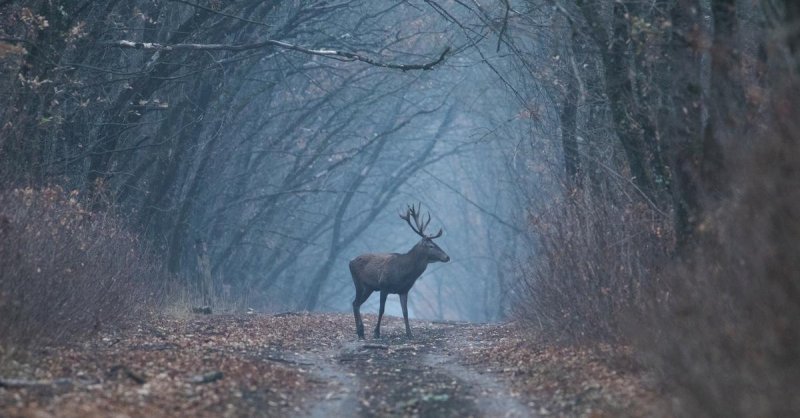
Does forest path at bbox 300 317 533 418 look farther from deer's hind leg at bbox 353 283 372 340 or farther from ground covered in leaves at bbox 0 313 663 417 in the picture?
deer's hind leg at bbox 353 283 372 340

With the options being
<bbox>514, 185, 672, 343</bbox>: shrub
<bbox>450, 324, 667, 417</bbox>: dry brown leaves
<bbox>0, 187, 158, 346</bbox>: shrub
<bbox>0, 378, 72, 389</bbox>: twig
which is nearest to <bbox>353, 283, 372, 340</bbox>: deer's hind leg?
<bbox>450, 324, 667, 417</bbox>: dry brown leaves

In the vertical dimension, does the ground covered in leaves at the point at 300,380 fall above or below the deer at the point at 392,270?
below

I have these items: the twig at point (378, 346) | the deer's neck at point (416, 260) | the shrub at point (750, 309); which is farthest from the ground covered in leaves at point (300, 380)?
the deer's neck at point (416, 260)

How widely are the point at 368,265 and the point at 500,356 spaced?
5985 millimetres

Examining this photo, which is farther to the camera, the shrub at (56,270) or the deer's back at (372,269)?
the deer's back at (372,269)

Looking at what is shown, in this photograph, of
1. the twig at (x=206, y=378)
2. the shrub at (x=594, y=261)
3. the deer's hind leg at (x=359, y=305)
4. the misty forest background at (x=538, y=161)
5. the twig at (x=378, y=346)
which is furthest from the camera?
the deer's hind leg at (x=359, y=305)

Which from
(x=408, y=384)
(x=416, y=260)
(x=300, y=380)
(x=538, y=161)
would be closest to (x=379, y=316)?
(x=416, y=260)

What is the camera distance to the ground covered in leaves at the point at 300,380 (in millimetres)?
9391

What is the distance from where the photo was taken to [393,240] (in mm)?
74500

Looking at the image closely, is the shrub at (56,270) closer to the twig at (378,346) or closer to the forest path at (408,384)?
the forest path at (408,384)

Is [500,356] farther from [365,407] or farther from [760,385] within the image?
[760,385]

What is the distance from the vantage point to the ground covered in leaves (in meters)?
9.39

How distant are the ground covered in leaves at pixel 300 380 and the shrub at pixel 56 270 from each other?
352mm

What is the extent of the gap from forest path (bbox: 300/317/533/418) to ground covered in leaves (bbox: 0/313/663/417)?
0.05ft
